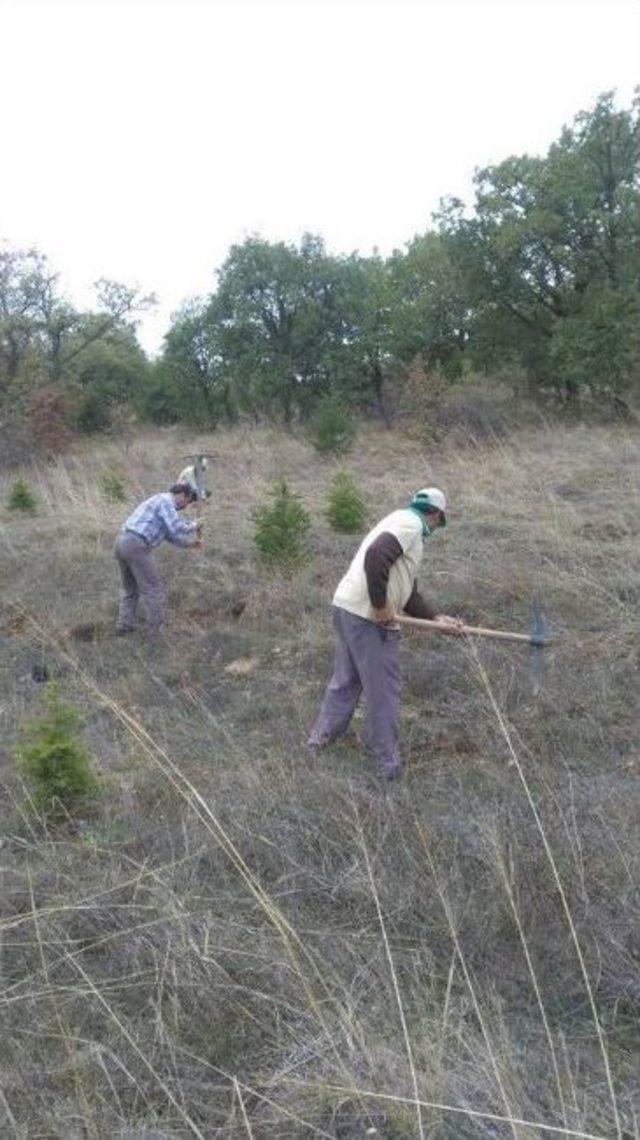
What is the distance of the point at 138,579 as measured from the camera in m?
7.55

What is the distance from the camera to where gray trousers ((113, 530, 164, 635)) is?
7.48 metres

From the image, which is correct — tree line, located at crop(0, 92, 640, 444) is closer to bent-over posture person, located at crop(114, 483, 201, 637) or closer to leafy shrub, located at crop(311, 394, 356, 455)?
leafy shrub, located at crop(311, 394, 356, 455)

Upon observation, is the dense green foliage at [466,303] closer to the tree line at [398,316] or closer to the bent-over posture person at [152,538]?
the tree line at [398,316]

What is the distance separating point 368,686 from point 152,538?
10.8ft

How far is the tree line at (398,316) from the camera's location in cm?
1797

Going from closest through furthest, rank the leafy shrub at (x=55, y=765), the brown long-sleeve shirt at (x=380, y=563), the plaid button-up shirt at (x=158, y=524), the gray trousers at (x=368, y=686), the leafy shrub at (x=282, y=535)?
the leafy shrub at (x=55, y=765), the brown long-sleeve shirt at (x=380, y=563), the gray trousers at (x=368, y=686), the plaid button-up shirt at (x=158, y=524), the leafy shrub at (x=282, y=535)

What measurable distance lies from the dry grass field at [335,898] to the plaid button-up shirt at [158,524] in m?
0.91

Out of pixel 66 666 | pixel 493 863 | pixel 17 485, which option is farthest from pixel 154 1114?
pixel 17 485

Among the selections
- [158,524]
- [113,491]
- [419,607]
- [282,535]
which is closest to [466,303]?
[113,491]

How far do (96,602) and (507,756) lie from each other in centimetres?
498

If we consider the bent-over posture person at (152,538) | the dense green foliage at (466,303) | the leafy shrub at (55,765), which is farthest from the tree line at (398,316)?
the leafy shrub at (55,765)

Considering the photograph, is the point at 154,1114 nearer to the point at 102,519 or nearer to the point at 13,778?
the point at 13,778

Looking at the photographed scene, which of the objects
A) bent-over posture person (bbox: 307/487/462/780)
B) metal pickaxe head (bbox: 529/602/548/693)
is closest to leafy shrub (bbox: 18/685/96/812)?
bent-over posture person (bbox: 307/487/462/780)

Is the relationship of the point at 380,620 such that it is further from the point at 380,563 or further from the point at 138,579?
the point at 138,579
